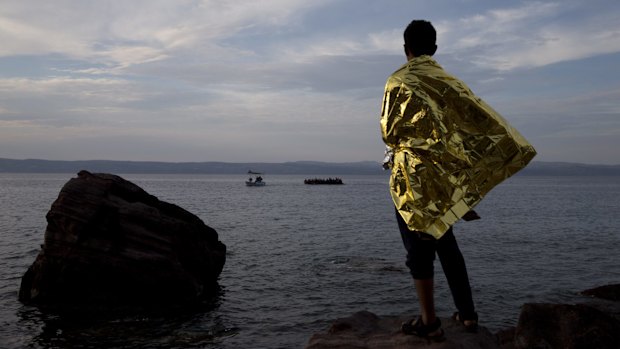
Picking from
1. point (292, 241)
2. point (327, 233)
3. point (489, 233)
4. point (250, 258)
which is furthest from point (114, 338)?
point (489, 233)

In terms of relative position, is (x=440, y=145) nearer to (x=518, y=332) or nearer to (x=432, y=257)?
(x=432, y=257)

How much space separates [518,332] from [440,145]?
6478 mm

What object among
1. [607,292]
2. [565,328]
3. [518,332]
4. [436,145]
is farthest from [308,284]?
[436,145]

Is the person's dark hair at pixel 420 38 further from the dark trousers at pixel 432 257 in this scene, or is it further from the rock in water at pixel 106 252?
the rock in water at pixel 106 252

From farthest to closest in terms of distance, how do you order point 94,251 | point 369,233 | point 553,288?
point 369,233, point 553,288, point 94,251

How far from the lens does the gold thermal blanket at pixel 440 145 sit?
189 inches

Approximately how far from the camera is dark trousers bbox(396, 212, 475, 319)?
5.16 metres

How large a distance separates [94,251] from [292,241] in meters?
19.5

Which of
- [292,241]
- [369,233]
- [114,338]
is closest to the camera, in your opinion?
[114,338]

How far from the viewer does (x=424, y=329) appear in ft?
18.1

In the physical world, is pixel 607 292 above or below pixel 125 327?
above

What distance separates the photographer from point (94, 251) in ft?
44.8

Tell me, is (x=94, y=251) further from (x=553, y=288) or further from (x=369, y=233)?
(x=369, y=233)

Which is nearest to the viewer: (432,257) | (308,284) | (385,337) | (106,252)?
(432,257)
